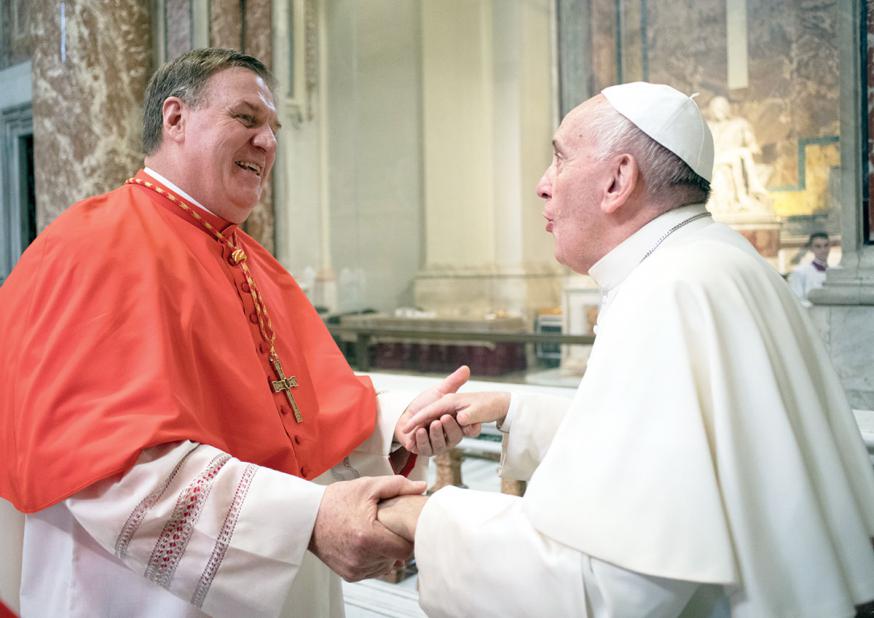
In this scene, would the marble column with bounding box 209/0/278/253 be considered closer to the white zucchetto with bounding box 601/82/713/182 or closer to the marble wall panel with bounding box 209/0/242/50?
the marble wall panel with bounding box 209/0/242/50

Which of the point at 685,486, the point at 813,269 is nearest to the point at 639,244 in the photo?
the point at 685,486

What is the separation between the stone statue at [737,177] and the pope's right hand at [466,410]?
255 inches

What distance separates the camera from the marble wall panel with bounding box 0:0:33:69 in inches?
342

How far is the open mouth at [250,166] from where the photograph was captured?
2.32 meters

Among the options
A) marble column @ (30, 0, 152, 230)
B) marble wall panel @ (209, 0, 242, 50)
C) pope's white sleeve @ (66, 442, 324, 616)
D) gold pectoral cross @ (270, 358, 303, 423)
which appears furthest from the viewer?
marble wall panel @ (209, 0, 242, 50)

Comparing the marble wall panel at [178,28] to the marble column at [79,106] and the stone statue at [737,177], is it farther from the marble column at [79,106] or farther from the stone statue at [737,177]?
the stone statue at [737,177]

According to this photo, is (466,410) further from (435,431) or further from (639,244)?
(639,244)

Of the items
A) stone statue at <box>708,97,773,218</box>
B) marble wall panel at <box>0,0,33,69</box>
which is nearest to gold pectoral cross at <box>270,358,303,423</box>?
stone statue at <box>708,97,773,218</box>

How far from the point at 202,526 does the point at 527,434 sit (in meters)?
1.03

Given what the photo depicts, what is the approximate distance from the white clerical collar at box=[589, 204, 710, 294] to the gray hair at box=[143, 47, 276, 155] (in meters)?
1.22

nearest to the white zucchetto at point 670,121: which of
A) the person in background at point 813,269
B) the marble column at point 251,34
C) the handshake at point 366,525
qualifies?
the handshake at point 366,525

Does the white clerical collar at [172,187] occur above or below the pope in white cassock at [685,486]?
above

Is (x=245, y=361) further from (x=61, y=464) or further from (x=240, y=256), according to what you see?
(x=61, y=464)

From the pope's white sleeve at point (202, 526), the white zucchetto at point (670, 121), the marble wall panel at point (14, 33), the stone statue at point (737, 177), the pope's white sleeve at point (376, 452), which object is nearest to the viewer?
the pope's white sleeve at point (202, 526)
